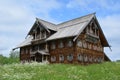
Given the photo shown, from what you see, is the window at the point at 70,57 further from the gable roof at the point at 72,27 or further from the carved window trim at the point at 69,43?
the gable roof at the point at 72,27

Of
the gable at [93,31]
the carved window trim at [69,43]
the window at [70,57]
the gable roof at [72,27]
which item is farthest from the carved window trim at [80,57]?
the gable at [93,31]

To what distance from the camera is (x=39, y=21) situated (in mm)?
52875

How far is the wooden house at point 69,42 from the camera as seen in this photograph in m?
46.2

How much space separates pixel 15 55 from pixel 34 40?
266 ft

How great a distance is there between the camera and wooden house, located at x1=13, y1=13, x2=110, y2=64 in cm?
4622

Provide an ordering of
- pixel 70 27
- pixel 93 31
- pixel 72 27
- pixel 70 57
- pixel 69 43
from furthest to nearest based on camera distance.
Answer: pixel 93 31
pixel 70 27
pixel 72 27
pixel 69 43
pixel 70 57

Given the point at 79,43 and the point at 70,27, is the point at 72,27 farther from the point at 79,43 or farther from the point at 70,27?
the point at 79,43

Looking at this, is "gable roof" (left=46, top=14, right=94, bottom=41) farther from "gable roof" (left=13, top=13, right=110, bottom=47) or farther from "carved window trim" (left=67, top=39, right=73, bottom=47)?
"carved window trim" (left=67, top=39, right=73, bottom=47)

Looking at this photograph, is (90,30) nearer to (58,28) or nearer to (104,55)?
(58,28)

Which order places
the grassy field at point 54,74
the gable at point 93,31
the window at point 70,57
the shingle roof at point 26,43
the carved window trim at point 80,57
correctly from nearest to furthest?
1. the grassy field at point 54,74
2. the carved window trim at point 80,57
3. the window at point 70,57
4. the gable at point 93,31
5. the shingle roof at point 26,43

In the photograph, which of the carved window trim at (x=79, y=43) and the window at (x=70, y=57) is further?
the carved window trim at (x=79, y=43)

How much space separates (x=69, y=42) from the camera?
154 feet

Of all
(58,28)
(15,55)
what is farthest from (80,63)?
(15,55)

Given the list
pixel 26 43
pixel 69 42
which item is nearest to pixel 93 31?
pixel 69 42
